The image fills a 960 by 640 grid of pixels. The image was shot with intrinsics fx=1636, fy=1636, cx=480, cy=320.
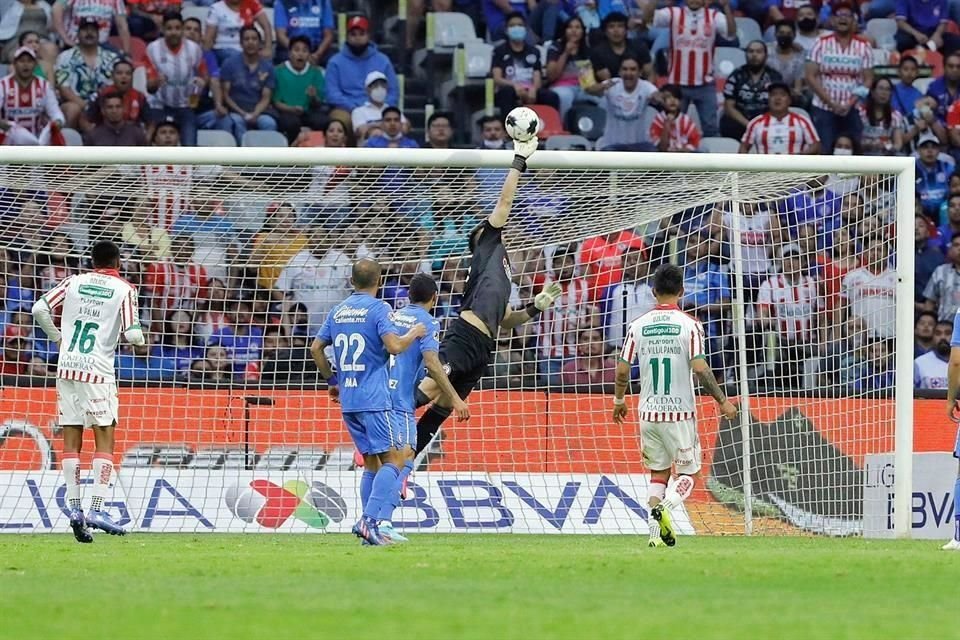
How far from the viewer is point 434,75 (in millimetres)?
22984

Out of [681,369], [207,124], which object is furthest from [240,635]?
[207,124]

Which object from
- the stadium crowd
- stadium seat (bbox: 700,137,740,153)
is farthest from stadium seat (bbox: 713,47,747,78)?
stadium seat (bbox: 700,137,740,153)

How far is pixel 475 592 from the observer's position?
7.98 m

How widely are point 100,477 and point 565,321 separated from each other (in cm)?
550

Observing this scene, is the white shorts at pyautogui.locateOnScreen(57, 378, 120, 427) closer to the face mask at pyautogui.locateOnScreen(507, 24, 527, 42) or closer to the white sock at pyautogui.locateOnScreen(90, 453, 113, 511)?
the white sock at pyautogui.locateOnScreen(90, 453, 113, 511)

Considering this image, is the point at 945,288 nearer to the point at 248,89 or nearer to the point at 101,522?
the point at 248,89

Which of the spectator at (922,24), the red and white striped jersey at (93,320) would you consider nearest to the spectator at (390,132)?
the red and white striped jersey at (93,320)

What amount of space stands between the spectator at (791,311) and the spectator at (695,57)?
663 centimetres

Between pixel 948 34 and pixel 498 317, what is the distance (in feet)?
46.1

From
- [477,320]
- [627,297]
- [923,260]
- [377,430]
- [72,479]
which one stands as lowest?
[72,479]

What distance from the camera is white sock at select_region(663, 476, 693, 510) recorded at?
38.9ft

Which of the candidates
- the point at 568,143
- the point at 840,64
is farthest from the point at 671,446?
the point at 840,64

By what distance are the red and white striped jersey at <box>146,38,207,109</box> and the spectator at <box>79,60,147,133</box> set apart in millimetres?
369

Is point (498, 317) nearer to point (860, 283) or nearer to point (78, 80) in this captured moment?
point (860, 283)
